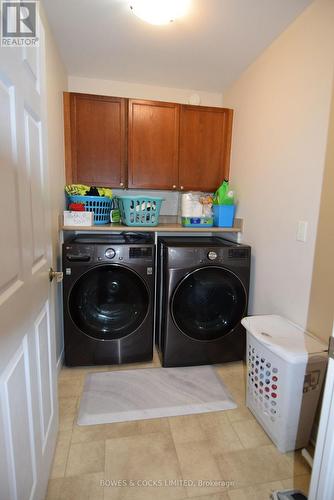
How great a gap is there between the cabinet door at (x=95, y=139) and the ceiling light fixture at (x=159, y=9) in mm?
809

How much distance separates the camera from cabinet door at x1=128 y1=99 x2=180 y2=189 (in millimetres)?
2285

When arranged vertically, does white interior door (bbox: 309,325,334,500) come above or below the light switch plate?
below

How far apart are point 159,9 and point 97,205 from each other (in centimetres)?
130

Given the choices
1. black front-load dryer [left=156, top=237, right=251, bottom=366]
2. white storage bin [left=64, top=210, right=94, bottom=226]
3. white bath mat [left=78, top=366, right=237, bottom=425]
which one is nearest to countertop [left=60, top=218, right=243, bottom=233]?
white storage bin [left=64, top=210, right=94, bottom=226]

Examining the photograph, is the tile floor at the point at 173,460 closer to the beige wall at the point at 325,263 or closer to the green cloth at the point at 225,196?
the beige wall at the point at 325,263

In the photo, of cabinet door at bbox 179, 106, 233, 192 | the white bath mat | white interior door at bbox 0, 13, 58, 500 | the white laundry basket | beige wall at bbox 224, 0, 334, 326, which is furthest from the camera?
cabinet door at bbox 179, 106, 233, 192

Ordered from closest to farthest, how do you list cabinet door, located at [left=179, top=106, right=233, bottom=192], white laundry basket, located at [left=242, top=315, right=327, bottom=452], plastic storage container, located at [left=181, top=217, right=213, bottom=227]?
white laundry basket, located at [left=242, top=315, right=327, bottom=452]
plastic storage container, located at [left=181, top=217, right=213, bottom=227]
cabinet door, located at [left=179, top=106, right=233, bottom=192]

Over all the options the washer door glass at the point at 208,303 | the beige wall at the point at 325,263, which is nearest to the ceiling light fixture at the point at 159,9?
the beige wall at the point at 325,263

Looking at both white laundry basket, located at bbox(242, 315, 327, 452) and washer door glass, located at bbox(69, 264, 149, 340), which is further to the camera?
washer door glass, located at bbox(69, 264, 149, 340)

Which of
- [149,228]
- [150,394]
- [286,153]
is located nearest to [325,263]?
[286,153]

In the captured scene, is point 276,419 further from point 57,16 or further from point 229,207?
point 57,16

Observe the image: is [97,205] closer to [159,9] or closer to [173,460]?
[159,9]

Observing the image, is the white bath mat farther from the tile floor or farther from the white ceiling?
the white ceiling

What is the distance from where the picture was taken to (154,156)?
236 centimetres
